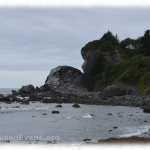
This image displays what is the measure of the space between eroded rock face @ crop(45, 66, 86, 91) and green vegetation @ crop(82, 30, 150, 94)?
592cm

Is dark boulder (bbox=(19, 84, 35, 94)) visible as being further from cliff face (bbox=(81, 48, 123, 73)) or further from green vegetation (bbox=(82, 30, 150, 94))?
cliff face (bbox=(81, 48, 123, 73))

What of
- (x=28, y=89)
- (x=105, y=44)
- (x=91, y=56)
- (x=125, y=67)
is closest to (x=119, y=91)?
(x=125, y=67)

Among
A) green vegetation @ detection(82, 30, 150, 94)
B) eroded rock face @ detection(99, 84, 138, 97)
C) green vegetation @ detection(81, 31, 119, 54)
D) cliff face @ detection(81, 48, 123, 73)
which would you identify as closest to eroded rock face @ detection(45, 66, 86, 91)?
cliff face @ detection(81, 48, 123, 73)

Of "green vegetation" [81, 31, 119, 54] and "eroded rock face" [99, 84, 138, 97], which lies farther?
"green vegetation" [81, 31, 119, 54]

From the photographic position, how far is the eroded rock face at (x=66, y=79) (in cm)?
8350

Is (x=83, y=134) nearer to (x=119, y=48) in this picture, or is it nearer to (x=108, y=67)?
(x=108, y=67)

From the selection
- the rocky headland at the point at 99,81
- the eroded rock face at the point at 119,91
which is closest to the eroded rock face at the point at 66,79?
the rocky headland at the point at 99,81

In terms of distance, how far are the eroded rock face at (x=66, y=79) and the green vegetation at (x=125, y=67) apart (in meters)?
5.92

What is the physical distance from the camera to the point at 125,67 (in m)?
64.0

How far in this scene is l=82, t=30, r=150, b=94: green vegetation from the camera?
173 feet

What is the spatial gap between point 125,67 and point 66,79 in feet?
100

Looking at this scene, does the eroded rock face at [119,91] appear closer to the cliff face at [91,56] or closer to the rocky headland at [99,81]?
the rocky headland at [99,81]

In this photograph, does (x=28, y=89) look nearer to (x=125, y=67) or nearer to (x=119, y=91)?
(x=125, y=67)

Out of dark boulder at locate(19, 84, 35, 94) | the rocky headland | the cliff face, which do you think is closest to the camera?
the rocky headland
